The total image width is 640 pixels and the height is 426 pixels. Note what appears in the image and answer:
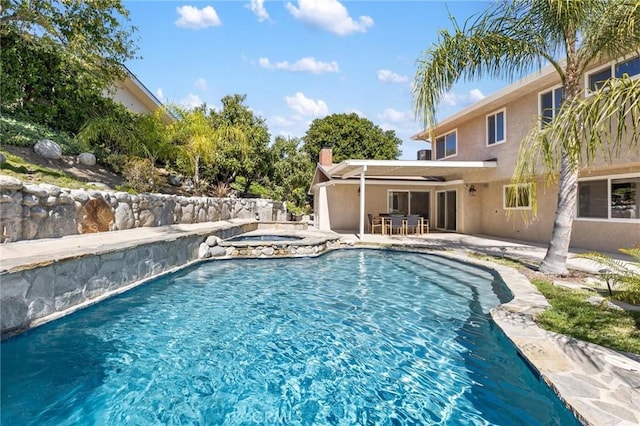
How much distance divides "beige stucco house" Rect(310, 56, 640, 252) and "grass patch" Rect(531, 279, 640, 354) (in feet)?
7.64

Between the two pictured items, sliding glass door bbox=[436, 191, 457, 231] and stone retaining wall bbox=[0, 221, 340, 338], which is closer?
stone retaining wall bbox=[0, 221, 340, 338]

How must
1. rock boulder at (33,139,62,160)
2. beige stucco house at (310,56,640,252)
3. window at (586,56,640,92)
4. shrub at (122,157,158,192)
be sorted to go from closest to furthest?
window at (586,56,640,92), beige stucco house at (310,56,640,252), rock boulder at (33,139,62,160), shrub at (122,157,158,192)

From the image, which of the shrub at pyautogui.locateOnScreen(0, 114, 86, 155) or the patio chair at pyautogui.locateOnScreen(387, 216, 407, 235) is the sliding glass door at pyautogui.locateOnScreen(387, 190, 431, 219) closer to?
the patio chair at pyautogui.locateOnScreen(387, 216, 407, 235)

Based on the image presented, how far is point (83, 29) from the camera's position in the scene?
47.4ft

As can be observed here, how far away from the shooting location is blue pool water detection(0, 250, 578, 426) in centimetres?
357

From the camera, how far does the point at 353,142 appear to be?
138 ft

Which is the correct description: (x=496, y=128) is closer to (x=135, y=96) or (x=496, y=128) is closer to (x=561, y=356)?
(x=561, y=356)

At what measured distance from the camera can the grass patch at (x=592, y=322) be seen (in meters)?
4.68

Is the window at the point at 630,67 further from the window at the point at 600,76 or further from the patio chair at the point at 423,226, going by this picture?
the patio chair at the point at 423,226

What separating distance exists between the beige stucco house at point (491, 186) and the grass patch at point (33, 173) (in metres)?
10.5

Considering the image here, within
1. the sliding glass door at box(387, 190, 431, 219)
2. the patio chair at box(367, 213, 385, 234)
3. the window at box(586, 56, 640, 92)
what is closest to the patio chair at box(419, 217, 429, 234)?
the sliding glass door at box(387, 190, 431, 219)

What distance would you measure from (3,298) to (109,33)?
49.4ft

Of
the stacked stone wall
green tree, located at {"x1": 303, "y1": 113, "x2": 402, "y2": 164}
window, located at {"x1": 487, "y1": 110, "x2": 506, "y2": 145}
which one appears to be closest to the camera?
the stacked stone wall

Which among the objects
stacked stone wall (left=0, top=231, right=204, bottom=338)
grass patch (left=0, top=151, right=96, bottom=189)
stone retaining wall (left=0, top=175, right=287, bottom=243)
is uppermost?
grass patch (left=0, top=151, right=96, bottom=189)
